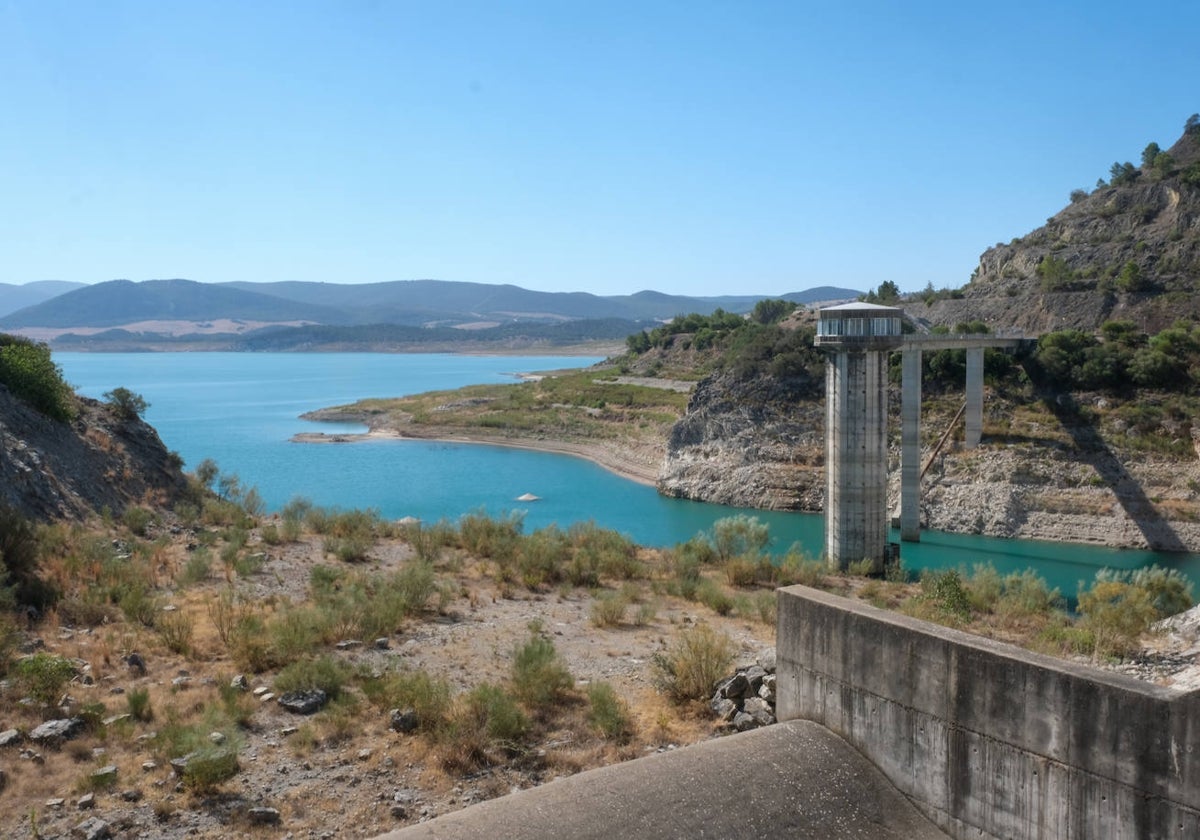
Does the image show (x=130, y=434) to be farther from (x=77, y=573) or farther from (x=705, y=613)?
(x=705, y=613)

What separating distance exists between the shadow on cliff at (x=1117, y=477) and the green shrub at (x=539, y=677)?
2814cm

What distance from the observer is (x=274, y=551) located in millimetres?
20359

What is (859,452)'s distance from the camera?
27.9m

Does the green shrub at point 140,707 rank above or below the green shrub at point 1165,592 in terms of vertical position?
above

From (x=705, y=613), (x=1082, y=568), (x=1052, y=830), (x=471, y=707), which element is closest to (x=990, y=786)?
(x=1052, y=830)

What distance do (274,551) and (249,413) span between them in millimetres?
79706

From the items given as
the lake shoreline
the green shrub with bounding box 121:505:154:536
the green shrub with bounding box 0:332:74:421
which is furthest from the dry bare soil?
the lake shoreline

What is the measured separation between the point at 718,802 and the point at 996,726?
8.33 ft

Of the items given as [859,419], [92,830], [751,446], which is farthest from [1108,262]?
[92,830]

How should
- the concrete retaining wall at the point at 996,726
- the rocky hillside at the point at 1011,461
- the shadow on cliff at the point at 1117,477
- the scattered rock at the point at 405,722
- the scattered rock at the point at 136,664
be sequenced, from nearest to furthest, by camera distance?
1. the concrete retaining wall at the point at 996,726
2. the scattered rock at the point at 405,722
3. the scattered rock at the point at 136,664
4. the shadow on cliff at the point at 1117,477
5. the rocky hillside at the point at 1011,461

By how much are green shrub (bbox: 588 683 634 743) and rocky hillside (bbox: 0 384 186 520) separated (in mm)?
12098

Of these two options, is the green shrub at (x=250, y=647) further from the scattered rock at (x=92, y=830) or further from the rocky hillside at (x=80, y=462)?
the rocky hillside at (x=80, y=462)

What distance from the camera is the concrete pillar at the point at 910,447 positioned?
35031 mm

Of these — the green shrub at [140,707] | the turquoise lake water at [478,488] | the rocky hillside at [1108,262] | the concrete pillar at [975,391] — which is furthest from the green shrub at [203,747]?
the rocky hillside at [1108,262]
